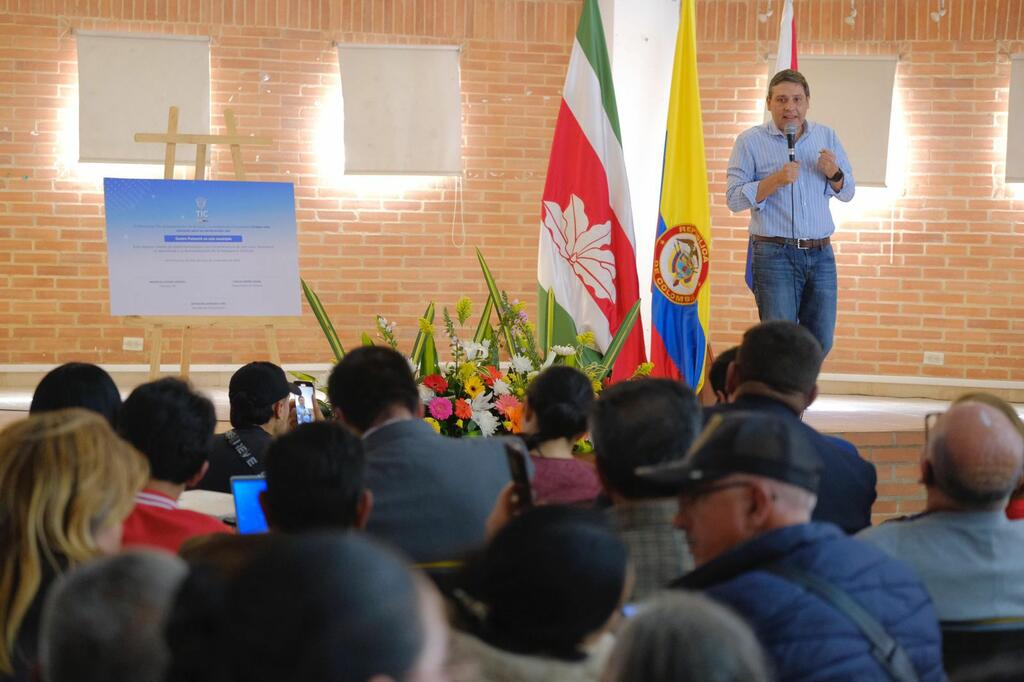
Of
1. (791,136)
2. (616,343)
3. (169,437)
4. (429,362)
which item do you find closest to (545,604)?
(169,437)

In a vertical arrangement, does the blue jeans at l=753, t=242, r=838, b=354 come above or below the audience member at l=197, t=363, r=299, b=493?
above

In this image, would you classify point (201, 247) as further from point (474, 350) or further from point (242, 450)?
point (242, 450)

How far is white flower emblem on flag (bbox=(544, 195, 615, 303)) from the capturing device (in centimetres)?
514

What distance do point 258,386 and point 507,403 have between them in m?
0.69

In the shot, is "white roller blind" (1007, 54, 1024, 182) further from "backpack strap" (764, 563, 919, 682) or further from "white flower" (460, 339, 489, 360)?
"backpack strap" (764, 563, 919, 682)

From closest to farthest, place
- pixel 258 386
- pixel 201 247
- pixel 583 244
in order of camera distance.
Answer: pixel 258 386 → pixel 583 244 → pixel 201 247

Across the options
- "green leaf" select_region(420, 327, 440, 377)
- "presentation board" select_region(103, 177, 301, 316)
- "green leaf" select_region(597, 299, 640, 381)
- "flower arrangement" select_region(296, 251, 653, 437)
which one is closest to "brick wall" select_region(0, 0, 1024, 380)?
"presentation board" select_region(103, 177, 301, 316)

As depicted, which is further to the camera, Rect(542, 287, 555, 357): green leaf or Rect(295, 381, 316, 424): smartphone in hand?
Rect(542, 287, 555, 357): green leaf

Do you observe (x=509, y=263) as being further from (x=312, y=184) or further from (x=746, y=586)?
(x=746, y=586)

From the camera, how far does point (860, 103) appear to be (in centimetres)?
755

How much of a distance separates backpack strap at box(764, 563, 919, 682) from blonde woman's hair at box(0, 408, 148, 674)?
0.86 m

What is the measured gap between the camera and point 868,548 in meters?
1.58

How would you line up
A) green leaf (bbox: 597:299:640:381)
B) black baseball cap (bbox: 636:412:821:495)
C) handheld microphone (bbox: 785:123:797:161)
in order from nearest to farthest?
black baseball cap (bbox: 636:412:821:495) → green leaf (bbox: 597:299:640:381) → handheld microphone (bbox: 785:123:797:161)

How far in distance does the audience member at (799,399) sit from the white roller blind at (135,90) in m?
5.25
